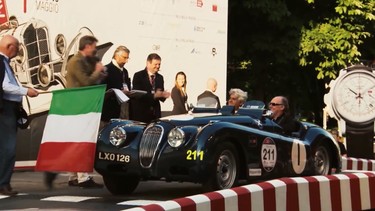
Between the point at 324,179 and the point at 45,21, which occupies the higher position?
the point at 45,21

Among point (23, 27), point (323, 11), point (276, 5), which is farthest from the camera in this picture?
point (323, 11)

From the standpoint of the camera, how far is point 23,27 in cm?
1269

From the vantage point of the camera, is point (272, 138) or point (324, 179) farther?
point (272, 138)

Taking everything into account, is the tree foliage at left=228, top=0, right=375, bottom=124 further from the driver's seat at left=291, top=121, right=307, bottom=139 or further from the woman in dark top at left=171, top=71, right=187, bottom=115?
the driver's seat at left=291, top=121, right=307, bottom=139

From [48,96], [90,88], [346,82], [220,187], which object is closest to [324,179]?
[220,187]

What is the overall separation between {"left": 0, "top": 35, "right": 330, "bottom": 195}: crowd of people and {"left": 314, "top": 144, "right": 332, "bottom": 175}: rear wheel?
43 cm

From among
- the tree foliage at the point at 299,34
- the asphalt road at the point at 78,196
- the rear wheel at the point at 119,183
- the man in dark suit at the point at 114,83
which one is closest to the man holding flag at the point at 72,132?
the asphalt road at the point at 78,196

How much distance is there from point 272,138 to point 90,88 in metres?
2.17

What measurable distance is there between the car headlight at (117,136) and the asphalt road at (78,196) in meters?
0.61

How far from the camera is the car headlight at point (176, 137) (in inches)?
337

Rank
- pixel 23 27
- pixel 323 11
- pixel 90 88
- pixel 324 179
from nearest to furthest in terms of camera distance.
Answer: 1. pixel 324 179
2. pixel 90 88
3. pixel 23 27
4. pixel 323 11

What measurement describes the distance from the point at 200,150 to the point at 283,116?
250 cm

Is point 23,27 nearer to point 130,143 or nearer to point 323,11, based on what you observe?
point 130,143

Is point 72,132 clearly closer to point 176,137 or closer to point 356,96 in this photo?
point 176,137
